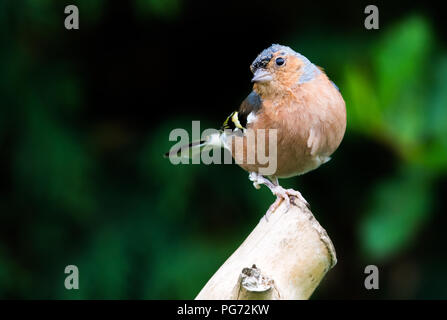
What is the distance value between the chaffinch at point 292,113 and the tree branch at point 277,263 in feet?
1.05

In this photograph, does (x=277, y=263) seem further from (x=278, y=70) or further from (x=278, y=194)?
(x=278, y=70)

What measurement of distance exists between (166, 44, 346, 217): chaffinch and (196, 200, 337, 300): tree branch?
32 cm

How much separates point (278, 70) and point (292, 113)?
0.73ft

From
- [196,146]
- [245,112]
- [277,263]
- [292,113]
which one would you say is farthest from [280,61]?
[277,263]

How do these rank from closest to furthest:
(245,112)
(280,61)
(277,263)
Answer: (277,263)
(280,61)
(245,112)

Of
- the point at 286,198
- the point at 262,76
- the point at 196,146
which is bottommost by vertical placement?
the point at 286,198

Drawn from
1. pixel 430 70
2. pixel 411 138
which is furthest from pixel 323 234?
pixel 430 70

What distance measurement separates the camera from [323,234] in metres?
2.43

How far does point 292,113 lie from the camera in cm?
287

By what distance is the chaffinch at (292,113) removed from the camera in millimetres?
2840

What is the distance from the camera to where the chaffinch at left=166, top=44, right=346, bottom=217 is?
2.84 metres

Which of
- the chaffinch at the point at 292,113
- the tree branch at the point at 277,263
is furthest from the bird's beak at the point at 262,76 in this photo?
the tree branch at the point at 277,263

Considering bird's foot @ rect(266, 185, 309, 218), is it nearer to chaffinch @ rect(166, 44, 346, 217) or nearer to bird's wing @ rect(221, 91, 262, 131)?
chaffinch @ rect(166, 44, 346, 217)

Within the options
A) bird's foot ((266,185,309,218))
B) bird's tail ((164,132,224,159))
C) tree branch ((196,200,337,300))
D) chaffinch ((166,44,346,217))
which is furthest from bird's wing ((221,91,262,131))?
tree branch ((196,200,337,300))
